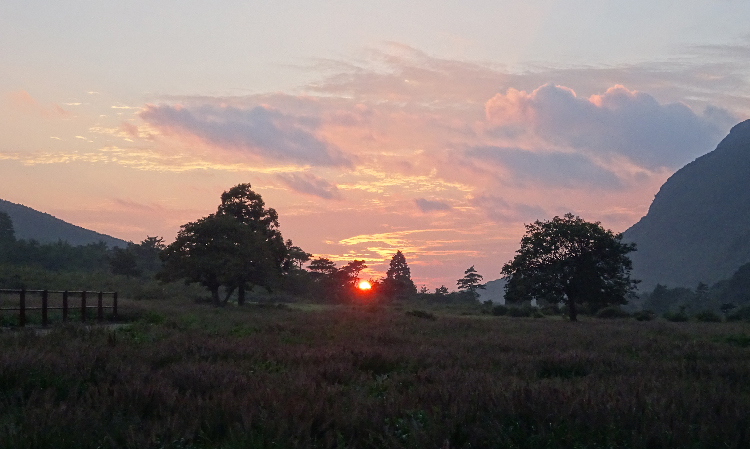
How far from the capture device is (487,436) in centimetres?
533

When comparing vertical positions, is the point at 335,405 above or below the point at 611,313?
above

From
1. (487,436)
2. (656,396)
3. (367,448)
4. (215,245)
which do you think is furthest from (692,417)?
(215,245)

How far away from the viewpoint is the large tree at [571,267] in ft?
128

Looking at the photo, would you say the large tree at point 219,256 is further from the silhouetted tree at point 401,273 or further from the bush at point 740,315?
the silhouetted tree at point 401,273

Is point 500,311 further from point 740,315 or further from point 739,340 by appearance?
point 739,340

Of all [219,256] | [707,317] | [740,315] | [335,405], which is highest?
[219,256]

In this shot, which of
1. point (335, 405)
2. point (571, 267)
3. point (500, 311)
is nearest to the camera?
point (335, 405)

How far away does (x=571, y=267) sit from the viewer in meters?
39.4

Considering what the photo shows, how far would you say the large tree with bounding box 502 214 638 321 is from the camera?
38.9 meters

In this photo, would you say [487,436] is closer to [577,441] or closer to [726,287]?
[577,441]

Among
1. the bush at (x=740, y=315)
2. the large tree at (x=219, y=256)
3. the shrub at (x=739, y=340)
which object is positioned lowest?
the bush at (x=740, y=315)

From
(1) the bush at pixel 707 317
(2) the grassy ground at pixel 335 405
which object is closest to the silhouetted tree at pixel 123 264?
(1) the bush at pixel 707 317

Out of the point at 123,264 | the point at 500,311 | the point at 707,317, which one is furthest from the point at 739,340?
the point at 123,264

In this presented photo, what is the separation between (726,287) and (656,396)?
128259mm
